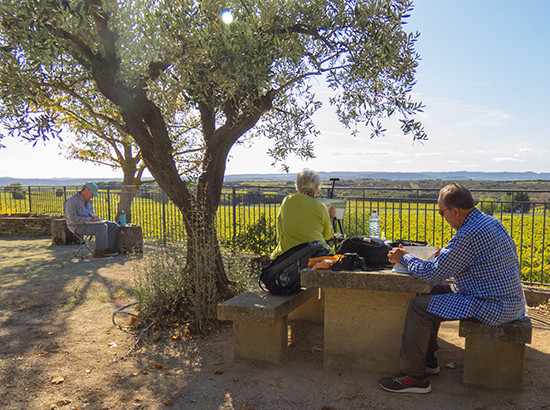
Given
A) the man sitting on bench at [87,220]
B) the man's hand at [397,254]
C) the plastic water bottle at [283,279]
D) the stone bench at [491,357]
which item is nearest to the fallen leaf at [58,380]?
the plastic water bottle at [283,279]

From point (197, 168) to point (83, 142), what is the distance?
1045 cm

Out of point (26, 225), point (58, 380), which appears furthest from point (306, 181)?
point (26, 225)

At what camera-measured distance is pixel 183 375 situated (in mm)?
3984

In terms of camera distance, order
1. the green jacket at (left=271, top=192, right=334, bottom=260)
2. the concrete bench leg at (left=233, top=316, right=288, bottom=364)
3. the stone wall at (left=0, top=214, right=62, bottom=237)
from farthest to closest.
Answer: the stone wall at (left=0, top=214, right=62, bottom=237) → the green jacket at (left=271, top=192, right=334, bottom=260) → the concrete bench leg at (left=233, top=316, right=288, bottom=364)

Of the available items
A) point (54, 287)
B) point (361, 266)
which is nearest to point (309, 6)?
point (361, 266)

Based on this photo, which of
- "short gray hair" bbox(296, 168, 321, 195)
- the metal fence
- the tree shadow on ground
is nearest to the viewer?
the tree shadow on ground

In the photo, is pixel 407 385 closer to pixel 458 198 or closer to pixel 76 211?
pixel 458 198

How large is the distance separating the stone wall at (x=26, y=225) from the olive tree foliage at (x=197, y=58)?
8.73m

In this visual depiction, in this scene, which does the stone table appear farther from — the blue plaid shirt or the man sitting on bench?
the man sitting on bench

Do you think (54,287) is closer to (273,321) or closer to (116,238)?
(116,238)

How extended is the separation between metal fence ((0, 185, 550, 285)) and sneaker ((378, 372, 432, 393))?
2.48 m

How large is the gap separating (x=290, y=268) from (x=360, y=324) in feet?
2.77

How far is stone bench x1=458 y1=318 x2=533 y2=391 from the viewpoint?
133 inches

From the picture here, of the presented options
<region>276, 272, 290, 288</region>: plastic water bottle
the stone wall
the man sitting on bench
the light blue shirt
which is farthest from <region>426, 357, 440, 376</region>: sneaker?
the stone wall
